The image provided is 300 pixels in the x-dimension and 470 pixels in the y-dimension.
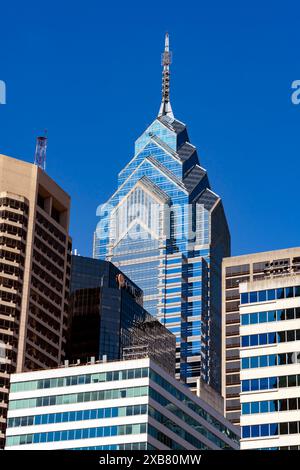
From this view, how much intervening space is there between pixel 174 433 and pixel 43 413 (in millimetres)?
21836

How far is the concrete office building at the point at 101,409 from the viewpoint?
489ft

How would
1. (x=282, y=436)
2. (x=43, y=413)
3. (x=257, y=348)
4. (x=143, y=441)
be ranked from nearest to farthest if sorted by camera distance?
(x=282, y=436)
(x=257, y=348)
(x=143, y=441)
(x=43, y=413)

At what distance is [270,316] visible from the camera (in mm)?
118875

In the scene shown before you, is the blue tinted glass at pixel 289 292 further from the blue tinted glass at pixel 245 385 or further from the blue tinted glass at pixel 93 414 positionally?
the blue tinted glass at pixel 93 414

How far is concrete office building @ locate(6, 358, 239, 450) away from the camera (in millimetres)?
149000

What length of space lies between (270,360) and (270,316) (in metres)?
6.02

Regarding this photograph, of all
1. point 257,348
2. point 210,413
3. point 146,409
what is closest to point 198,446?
point 210,413

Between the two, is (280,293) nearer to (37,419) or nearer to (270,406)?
(270,406)

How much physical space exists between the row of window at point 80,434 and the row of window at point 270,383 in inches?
1441

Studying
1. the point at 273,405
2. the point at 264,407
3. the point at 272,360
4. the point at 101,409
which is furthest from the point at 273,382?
the point at 101,409
